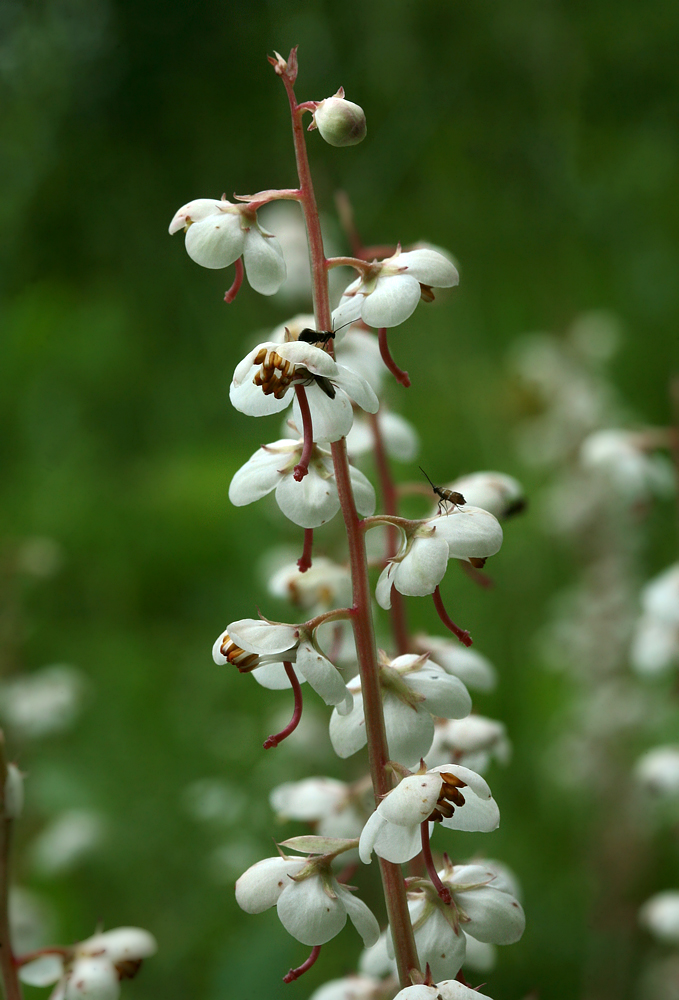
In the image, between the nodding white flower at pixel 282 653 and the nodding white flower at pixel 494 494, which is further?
the nodding white flower at pixel 494 494

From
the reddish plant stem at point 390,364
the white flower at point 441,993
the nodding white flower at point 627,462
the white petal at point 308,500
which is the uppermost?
the nodding white flower at point 627,462

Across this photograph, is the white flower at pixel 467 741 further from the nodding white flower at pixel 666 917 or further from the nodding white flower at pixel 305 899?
the nodding white flower at pixel 666 917

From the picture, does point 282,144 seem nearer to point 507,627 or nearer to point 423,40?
point 423,40

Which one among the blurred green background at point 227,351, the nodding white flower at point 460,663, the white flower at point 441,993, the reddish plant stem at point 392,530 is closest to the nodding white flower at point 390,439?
the reddish plant stem at point 392,530

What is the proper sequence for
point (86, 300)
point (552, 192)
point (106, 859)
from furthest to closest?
point (86, 300) < point (552, 192) < point (106, 859)

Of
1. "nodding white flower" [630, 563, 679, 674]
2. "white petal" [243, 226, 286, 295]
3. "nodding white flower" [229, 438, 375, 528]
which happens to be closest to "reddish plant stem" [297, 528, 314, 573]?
"nodding white flower" [229, 438, 375, 528]

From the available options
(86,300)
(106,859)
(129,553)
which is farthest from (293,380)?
(86,300)
